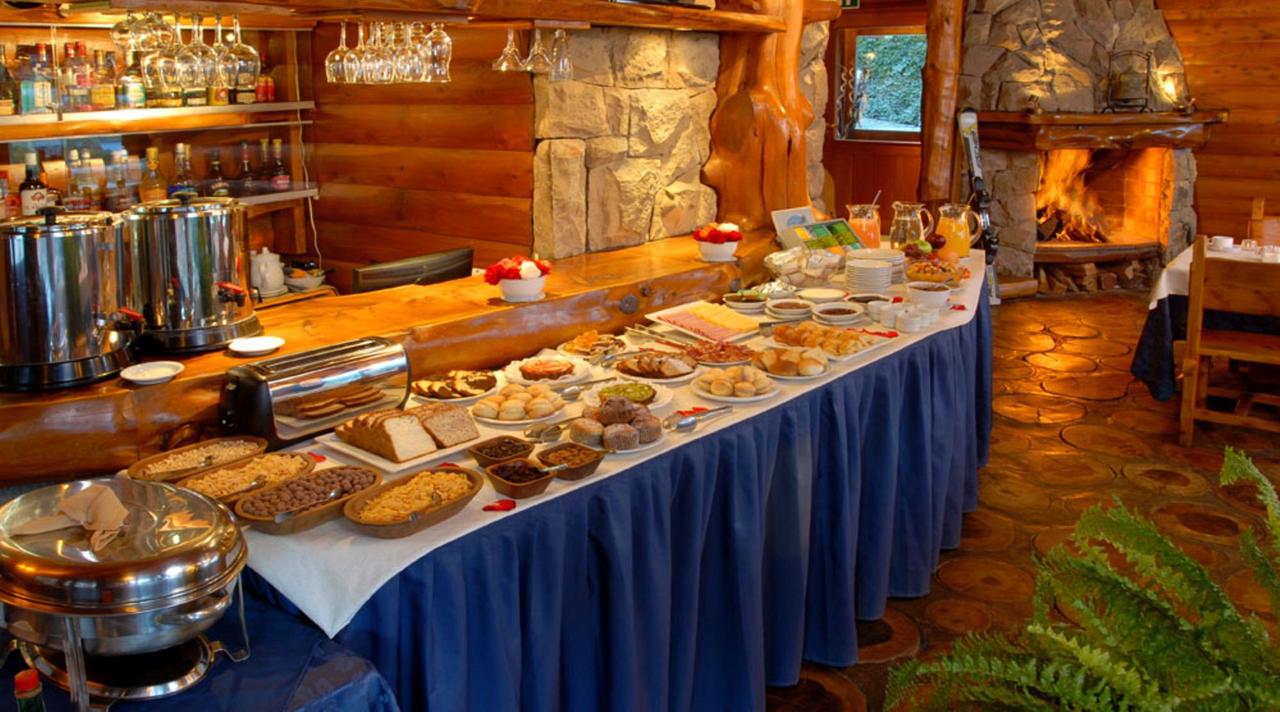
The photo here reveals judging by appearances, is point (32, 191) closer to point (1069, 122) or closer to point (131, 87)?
point (131, 87)

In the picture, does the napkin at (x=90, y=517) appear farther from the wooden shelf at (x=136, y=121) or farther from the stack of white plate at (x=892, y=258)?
the stack of white plate at (x=892, y=258)

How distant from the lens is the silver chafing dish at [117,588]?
67.2 inches

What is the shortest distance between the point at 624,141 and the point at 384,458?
88.9 inches

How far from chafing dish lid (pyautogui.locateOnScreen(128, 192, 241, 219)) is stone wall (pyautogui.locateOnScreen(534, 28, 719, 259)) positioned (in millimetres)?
1589

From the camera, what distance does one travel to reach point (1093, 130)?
841 cm

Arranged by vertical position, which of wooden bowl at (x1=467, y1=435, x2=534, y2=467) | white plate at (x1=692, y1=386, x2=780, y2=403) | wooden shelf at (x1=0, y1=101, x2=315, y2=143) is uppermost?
wooden shelf at (x1=0, y1=101, x2=315, y2=143)

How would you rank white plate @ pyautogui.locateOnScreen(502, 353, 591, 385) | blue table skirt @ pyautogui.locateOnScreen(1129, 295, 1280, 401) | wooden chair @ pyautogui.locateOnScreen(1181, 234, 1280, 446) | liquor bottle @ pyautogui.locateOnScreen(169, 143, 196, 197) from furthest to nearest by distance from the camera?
blue table skirt @ pyautogui.locateOnScreen(1129, 295, 1280, 401)
wooden chair @ pyautogui.locateOnScreen(1181, 234, 1280, 446)
liquor bottle @ pyautogui.locateOnScreen(169, 143, 196, 197)
white plate @ pyautogui.locateOnScreen(502, 353, 591, 385)

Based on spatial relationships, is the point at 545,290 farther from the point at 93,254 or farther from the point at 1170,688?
the point at 1170,688

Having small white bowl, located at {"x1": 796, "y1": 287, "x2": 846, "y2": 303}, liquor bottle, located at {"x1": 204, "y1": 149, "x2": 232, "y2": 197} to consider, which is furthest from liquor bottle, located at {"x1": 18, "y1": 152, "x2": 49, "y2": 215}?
small white bowl, located at {"x1": 796, "y1": 287, "x2": 846, "y2": 303}

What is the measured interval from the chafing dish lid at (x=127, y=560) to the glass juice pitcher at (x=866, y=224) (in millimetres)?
3671

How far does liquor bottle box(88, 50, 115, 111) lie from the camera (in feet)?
14.0

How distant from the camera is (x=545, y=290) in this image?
365cm

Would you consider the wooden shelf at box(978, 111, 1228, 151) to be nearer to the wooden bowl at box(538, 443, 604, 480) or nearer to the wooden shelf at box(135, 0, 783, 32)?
the wooden shelf at box(135, 0, 783, 32)

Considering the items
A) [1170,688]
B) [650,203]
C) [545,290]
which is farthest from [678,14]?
[1170,688]
